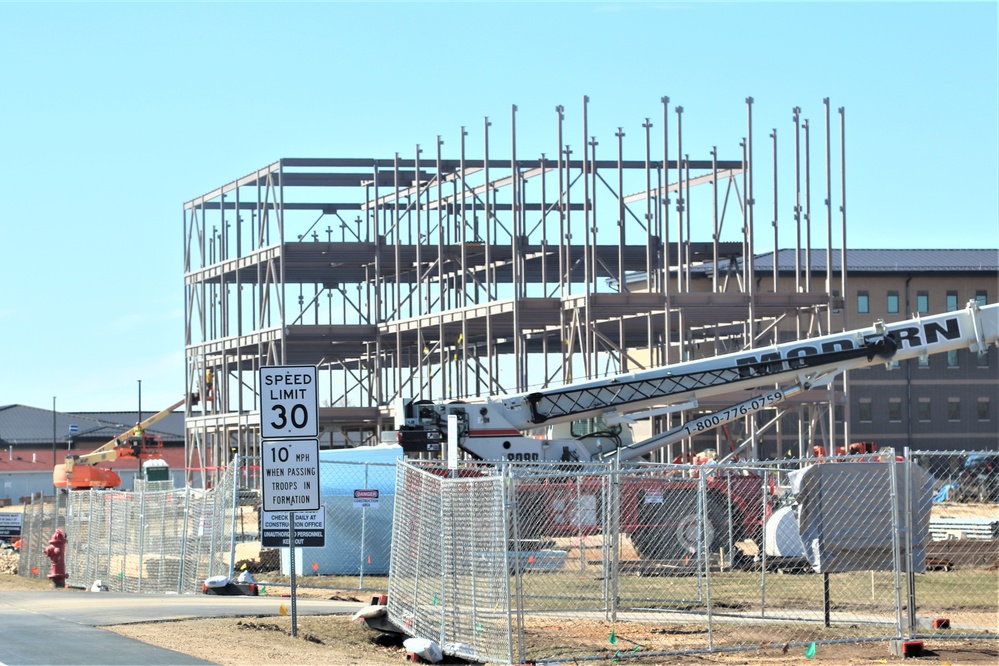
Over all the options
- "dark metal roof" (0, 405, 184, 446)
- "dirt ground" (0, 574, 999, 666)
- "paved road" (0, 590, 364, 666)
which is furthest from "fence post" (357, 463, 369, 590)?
"dark metal roof" (0, 405, 184, 446)

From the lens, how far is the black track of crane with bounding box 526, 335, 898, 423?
26812 millimetres

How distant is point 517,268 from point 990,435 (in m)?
44.8

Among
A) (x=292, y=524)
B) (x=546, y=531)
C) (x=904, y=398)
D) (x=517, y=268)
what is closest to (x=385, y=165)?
(x=517, y=268)

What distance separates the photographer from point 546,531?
866 inches

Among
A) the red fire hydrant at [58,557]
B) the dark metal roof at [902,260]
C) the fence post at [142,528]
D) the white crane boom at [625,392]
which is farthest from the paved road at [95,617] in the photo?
the dark metal roof at [902,260]

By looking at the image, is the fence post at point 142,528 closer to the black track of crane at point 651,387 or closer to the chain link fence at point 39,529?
the chain link fence at point 39,529

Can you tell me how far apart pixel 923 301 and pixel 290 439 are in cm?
6524

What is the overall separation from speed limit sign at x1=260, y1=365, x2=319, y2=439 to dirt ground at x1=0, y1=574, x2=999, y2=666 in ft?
6.42

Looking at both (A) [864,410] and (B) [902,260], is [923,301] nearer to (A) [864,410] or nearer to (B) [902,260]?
(B) [902,260]

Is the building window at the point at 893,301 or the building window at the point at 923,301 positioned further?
the building window at the point at 923,301

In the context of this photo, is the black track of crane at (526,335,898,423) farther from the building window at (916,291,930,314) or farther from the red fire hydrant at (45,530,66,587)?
the building window at (916,291,930,314)

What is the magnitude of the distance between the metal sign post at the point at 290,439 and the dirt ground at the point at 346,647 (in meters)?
0.62

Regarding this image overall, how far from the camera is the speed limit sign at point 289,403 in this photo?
13711 millimetres

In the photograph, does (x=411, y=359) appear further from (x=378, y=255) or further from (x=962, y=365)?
(x=962, y=365)
